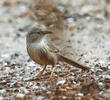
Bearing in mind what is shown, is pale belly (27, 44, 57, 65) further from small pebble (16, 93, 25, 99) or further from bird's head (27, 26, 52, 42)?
small pebble (16, 93, 25, 99)

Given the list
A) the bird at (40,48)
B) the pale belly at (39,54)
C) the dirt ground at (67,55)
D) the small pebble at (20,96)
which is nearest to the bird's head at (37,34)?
the bird at (40,48)

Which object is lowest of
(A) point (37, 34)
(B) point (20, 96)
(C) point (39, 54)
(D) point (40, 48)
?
(B) point (20, 96)

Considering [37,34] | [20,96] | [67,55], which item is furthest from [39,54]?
[67,55]

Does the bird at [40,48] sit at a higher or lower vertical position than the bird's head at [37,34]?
lower

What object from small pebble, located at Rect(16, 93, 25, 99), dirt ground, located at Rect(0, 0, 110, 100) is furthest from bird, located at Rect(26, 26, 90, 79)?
small pebble, located at Rect(16, 93, 25, 99)

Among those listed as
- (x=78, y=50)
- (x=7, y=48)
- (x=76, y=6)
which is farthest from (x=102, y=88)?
(x=76, y=6)

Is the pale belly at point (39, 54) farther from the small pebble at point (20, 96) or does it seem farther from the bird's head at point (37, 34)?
the small pebble at point (20, 96)

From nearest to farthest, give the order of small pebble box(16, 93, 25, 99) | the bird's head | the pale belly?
small pebble box(16, 93, 25, 99) < the pale belly < the bird's head

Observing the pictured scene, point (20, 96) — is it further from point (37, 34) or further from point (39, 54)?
point (37, 34)
